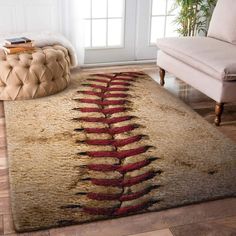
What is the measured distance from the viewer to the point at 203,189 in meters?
2.16

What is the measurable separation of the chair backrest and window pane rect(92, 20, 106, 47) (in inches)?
46.2

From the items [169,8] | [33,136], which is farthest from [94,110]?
[169,8]

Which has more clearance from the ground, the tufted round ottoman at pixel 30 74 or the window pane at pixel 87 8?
the window pane at pixel 87 8

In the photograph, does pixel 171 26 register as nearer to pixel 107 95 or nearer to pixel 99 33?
pixel 99 33

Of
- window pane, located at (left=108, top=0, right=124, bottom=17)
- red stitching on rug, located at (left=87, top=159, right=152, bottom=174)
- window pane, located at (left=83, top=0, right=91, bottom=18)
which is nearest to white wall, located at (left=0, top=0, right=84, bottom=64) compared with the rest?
window pane, located at (left=83, top=0, right=91, bottom=18)

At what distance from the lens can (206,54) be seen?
3072mm

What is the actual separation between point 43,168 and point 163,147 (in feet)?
2.53

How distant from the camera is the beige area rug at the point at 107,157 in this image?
79.4 inches

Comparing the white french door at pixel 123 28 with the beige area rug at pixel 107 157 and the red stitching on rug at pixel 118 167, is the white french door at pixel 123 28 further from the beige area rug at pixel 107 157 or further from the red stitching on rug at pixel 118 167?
the red stitching on rug at pixel 118 167

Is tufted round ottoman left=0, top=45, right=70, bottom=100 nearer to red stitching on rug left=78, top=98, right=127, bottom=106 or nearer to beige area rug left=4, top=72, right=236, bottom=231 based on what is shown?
beige area rug left=4, top=72, right=236, bottom=231

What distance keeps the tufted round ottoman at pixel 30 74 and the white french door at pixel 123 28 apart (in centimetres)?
103

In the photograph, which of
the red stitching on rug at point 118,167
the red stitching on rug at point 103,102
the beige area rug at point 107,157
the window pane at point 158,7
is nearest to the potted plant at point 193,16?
the window pane at point 158,7

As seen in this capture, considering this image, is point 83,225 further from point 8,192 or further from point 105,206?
point 8,192

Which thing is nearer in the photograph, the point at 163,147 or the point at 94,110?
the point at 163,147
